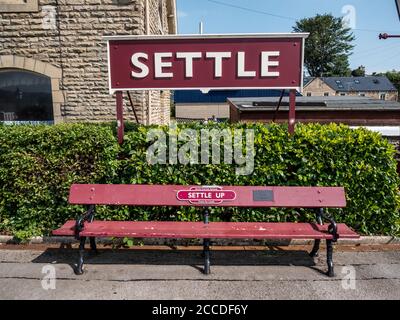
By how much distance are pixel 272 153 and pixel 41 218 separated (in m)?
3.59

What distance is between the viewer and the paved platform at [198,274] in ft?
11.3

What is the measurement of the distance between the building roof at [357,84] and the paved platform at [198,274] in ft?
207

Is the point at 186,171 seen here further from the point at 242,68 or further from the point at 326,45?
the point at 326,45

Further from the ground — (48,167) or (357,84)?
(357,84)

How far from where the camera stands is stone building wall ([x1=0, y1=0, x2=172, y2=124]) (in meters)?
7.98

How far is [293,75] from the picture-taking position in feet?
15.2

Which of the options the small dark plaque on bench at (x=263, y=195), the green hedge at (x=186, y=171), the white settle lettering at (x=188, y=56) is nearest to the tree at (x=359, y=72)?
the green hedge at (x=186, y=171)

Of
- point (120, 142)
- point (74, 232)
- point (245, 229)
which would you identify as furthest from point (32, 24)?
point (245, 229)

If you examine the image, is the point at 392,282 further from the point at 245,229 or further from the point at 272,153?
the point at 272,153

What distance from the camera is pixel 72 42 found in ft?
26.5

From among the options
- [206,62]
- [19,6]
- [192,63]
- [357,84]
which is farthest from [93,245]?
[357,84]

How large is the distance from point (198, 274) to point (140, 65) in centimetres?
302
